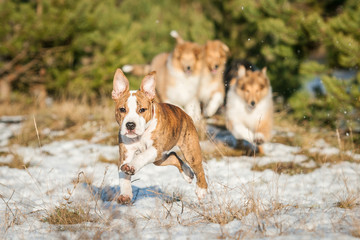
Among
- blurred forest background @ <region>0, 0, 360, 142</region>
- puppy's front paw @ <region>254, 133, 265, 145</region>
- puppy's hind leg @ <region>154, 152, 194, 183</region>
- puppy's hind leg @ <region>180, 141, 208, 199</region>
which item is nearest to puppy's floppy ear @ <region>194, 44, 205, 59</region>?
blurred forest background @ <region>0, 0, 360, 142</region>

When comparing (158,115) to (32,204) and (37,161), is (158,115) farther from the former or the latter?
(37,161)

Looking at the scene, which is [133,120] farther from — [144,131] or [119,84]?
[119,84]

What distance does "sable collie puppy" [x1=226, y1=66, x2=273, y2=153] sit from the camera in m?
6.49

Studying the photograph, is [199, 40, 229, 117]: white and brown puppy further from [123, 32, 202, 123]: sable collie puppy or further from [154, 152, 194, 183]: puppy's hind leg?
[154, 152, 194, 183]: puppy's hind leg

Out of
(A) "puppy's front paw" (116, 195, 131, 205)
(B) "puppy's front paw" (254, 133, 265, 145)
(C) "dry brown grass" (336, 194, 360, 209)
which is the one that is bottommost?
(B) "puppy's front paw" (254, 133, 265, 145)

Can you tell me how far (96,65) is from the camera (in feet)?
32.9

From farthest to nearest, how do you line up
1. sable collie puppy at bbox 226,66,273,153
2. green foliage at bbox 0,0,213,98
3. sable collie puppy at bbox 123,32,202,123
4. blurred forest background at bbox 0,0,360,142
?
1. green foliage at bbox 0,0,213,98
2. sable collie puppy at bbox 123,32,202,123
3. blurred forest background at bbox 0,0,360,142
4. sable collie puppy at bbox 226,66,273,153

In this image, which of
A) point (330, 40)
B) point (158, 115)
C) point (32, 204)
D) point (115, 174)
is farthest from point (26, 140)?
point (330, 40)

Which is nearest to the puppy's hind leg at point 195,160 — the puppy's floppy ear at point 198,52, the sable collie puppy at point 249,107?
the sable collie puppy at point 249,107

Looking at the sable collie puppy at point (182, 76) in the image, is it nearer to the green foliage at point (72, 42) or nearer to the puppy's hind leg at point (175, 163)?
the green foliage at point (72, 42)

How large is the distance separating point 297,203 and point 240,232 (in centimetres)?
132

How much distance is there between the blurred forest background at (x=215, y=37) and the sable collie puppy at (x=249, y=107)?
1.08 meters

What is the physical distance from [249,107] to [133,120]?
370 cm

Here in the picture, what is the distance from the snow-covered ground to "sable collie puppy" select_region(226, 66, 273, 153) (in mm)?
493
